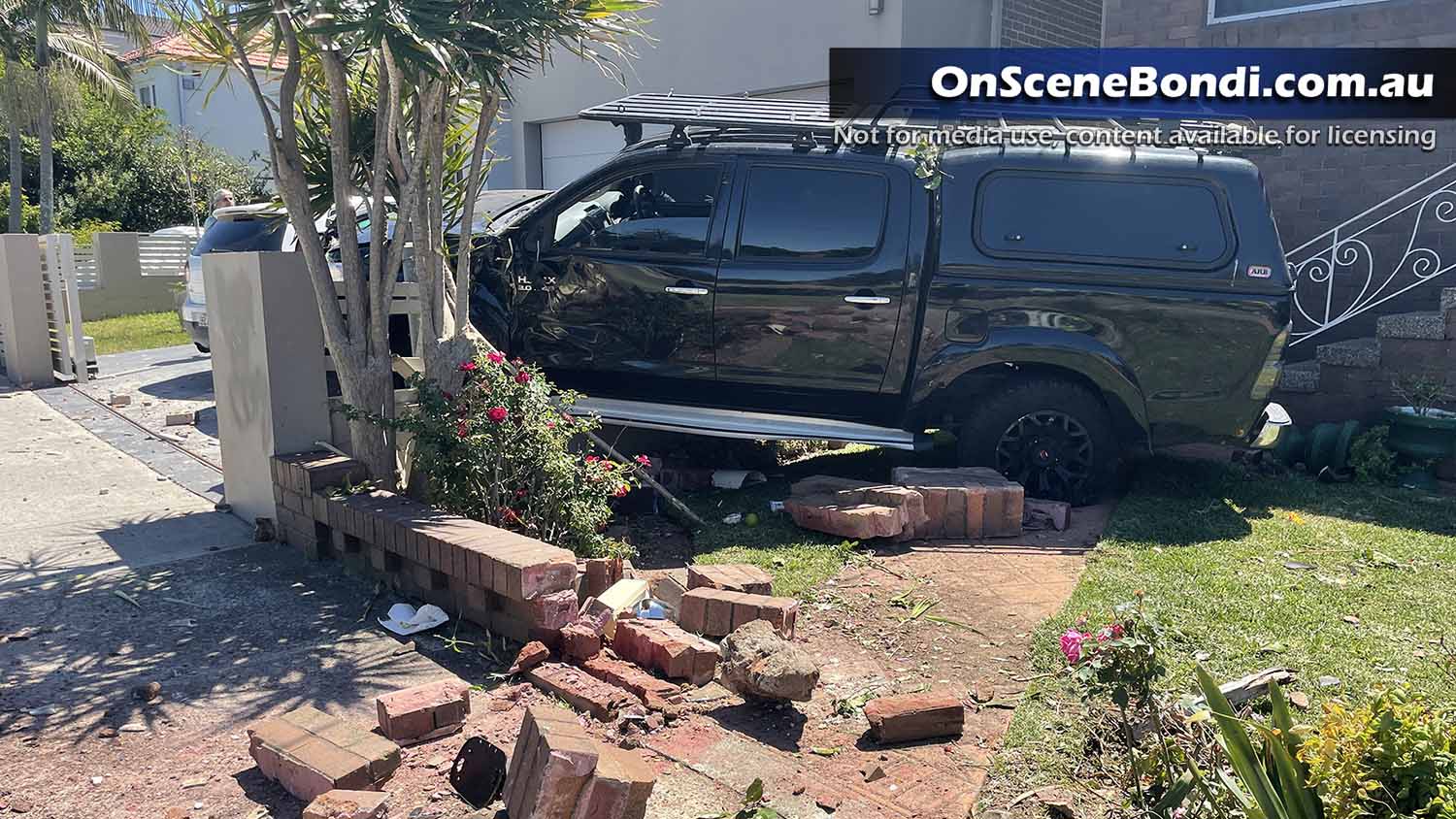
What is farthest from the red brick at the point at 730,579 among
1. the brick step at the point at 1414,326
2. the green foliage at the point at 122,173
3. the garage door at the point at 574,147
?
the green foliage at the point at 122,173

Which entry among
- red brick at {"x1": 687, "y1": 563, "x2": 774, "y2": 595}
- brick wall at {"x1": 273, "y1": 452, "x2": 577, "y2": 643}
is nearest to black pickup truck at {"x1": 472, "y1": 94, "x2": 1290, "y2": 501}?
red brick at {"x1": 687, "y1": 563, "x2": 774, "y2": 595}

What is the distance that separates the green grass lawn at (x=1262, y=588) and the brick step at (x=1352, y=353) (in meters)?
1.24

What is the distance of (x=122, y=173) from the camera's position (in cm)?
2500

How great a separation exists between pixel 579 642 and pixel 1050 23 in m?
10.7

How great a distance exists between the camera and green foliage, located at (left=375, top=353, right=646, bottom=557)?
16.0 ft

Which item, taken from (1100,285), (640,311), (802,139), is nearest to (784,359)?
(640,311)

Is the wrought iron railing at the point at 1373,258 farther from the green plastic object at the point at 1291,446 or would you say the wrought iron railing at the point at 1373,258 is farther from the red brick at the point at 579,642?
the red brick at the point at 579,642

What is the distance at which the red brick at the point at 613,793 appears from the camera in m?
2.85

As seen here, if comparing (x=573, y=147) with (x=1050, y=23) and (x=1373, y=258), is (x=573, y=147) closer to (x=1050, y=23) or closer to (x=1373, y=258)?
(x=1050, y=23)

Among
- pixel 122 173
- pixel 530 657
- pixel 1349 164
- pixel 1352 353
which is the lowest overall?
pixel 530 657

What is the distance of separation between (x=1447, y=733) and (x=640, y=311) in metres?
4.73

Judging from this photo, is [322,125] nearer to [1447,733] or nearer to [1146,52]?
[1447,733]

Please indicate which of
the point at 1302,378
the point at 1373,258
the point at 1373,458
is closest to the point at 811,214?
the point at 1373,458

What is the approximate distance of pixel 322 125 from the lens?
242 inches
